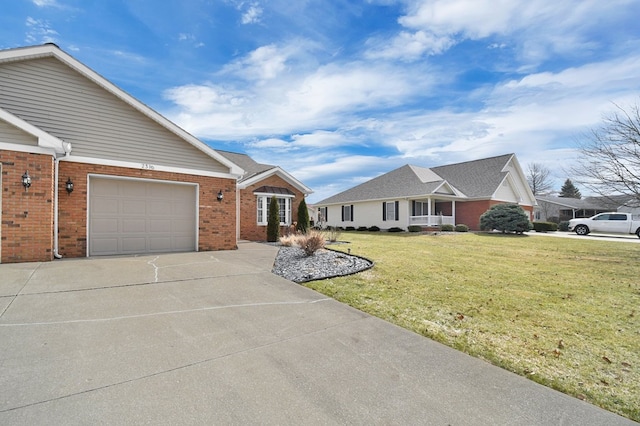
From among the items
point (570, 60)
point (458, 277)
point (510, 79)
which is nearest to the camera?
point (458, 277)

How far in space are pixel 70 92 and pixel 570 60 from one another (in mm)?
17302

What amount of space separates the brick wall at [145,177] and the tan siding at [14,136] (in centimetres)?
101

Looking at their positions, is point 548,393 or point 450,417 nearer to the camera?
point 450,417

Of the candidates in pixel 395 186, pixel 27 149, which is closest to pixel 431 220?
pixel 395 186

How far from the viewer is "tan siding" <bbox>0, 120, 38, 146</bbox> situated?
7.58 m

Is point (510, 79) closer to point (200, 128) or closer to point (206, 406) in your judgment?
point (200, 128)

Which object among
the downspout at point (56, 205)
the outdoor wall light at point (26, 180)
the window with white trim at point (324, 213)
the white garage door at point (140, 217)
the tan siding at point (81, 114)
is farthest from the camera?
the window with white trim at point (324, 213)

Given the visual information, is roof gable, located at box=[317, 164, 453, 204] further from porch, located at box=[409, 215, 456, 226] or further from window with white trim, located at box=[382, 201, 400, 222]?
porch, located at box=[409, 215, 456, 226]

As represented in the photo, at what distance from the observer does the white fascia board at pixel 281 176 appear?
1678cm

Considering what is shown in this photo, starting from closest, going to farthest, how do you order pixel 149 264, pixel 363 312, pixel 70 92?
pixel 363 312 < pixel 149 264 < pixel 70 92

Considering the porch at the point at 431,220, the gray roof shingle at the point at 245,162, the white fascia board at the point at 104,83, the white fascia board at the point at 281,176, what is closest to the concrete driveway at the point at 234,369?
the white fascia board at the point at 104,83

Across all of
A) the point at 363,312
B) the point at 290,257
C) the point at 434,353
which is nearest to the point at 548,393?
the point at 434,353

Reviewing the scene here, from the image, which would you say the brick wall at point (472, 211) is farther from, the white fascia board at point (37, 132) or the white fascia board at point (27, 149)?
the white fascia board at point (27, 149)

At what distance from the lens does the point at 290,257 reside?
953cm
